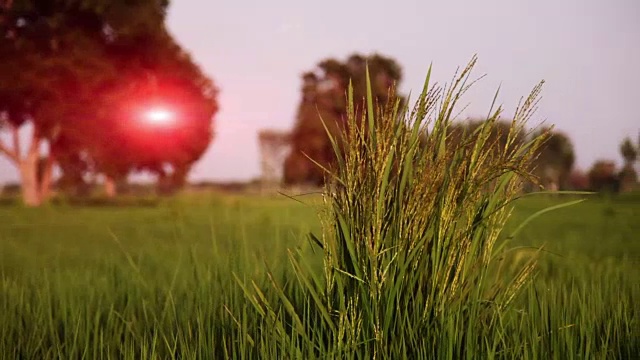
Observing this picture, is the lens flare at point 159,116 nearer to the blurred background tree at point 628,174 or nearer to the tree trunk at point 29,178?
the tree trunk at point 29,178

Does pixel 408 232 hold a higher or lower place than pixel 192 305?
higher

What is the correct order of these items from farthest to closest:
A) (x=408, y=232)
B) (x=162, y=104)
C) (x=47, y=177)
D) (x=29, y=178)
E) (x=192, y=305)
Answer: (x=47, y=177), (x=162, y=104), (x=29, y=178), (x=192, y=305), (x=408, y=232)

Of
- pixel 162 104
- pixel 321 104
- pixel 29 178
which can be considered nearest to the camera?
pixel 29 178

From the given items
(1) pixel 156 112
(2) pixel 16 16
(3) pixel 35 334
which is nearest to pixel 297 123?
(1) pixel 156 112

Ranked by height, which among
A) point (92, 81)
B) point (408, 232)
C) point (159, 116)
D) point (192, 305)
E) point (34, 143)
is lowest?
point (192, 305)

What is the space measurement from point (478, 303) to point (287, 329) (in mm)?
892

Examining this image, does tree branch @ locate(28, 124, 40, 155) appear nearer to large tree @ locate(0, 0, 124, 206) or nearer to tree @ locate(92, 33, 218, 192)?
large tree @ locate(0, 0, 124, 206)

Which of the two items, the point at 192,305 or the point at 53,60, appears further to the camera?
the point at 53,60

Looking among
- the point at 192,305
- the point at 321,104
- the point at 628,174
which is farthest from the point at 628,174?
the point at 321,104

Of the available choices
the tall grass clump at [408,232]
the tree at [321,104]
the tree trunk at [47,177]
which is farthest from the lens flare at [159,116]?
the tall grass clump at [408,232]

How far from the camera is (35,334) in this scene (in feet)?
11.1

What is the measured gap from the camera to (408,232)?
2.38 m

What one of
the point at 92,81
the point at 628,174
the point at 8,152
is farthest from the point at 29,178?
the point at 628,174

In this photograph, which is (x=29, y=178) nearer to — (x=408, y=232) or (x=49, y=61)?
(x=49, y=61)
